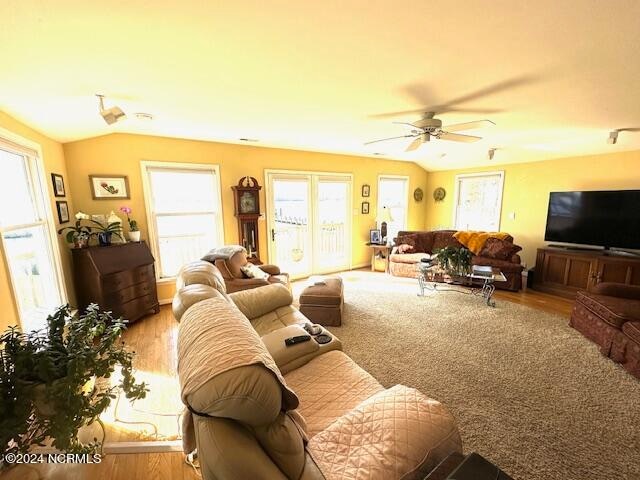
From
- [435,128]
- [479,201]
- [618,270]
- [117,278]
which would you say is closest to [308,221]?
[435,128]

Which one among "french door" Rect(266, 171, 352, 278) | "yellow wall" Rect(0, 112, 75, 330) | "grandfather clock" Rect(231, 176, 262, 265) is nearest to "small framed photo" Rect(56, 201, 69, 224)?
"yellow wall" Rect(0, 112, 75, 330)

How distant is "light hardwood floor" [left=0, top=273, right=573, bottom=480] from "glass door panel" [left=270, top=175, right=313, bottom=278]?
2018 millimetres

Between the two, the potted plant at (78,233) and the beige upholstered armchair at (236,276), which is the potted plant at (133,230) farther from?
the beige upholstered armchair at (236,276)

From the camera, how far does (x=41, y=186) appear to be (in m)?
2.61

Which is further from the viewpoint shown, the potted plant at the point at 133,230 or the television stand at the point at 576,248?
the television stand at the point at 576,248

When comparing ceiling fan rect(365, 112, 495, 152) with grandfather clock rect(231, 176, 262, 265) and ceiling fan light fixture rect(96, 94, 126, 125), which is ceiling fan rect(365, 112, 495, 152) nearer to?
ceiling fan light fixture rect(96, 94, 126, 125)

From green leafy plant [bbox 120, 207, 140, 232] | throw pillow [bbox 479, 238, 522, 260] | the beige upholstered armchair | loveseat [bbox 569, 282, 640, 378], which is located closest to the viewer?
loveseat [bbox 569, 282, 640, 378]

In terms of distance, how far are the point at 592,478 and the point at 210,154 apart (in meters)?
4.71

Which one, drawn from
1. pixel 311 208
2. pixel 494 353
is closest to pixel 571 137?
pixel 494 353

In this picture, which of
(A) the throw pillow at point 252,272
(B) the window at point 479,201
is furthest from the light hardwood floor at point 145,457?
(B) the window at point 479,201

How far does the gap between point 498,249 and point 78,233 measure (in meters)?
5.92

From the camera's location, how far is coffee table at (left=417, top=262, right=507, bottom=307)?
3.72 m

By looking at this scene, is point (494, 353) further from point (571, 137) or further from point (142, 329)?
point (142, 329)

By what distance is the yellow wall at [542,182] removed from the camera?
12.9 ft
